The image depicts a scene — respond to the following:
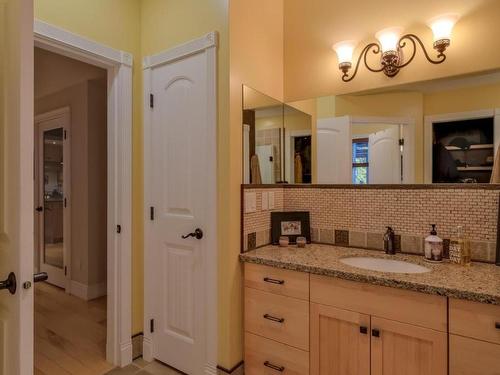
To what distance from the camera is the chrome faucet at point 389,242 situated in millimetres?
1844

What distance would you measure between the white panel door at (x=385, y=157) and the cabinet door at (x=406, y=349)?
2.87ft

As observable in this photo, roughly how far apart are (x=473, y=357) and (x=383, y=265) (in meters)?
0.62

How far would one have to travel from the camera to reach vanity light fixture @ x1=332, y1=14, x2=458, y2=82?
1717 mm

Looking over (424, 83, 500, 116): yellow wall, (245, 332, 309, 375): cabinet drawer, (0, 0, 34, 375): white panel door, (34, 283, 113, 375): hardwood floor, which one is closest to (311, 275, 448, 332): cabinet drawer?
(245, 332, 309, 375): cabinet drawer

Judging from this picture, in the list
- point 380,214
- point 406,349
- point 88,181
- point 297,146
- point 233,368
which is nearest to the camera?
point 406,349

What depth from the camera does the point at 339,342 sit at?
152 cm

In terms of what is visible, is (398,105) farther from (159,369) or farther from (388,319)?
(159,369)

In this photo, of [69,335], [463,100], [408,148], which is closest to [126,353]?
[69,335]

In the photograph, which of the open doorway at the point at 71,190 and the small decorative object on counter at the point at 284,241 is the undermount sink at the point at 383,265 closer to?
the small decorative object on counter at the point at 284,241

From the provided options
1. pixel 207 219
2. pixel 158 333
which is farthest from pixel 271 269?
pixel 158 333

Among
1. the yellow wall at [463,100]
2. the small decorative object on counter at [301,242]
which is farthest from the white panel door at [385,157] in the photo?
the small decorative object on counter at [301,242]

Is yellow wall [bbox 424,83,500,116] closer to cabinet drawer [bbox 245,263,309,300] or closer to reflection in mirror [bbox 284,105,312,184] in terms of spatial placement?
reflection in mirror [bbox 284,105,312,184]

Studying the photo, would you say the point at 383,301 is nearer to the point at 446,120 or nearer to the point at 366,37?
the point at 446,120

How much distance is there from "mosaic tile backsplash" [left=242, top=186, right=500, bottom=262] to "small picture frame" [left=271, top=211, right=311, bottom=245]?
1.6 inches
